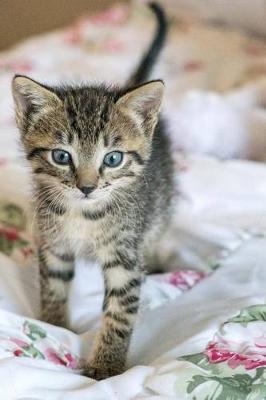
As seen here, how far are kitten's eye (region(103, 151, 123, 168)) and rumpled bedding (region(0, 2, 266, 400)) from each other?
31 cm

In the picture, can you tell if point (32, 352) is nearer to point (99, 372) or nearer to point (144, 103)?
point (99, 372)

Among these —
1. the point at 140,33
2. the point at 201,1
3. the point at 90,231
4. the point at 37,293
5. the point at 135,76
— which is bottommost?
the point at 37,293

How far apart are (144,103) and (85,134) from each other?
0.46ft

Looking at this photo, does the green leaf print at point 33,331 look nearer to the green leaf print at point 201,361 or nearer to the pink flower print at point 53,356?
the pink flower print at point 53,356

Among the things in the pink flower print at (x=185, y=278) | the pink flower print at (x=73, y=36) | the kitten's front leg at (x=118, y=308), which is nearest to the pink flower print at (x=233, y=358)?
the kitten's front leg at (x=118, y=308)

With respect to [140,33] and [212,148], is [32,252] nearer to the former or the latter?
[212,148]

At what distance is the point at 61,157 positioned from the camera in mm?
1047

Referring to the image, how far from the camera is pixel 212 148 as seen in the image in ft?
5.72

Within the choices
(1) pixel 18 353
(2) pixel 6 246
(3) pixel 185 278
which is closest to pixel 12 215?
(2) pixel 6 246

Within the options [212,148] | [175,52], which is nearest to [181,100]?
[212,148]

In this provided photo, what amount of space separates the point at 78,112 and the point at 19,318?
→ 37 centimetres

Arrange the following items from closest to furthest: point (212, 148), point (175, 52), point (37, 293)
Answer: point (37, 293), point (212, 148), point (175, 52)

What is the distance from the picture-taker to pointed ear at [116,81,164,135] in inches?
42.4

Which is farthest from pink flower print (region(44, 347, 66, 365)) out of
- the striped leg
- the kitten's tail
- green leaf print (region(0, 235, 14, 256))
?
the kitten's tail
